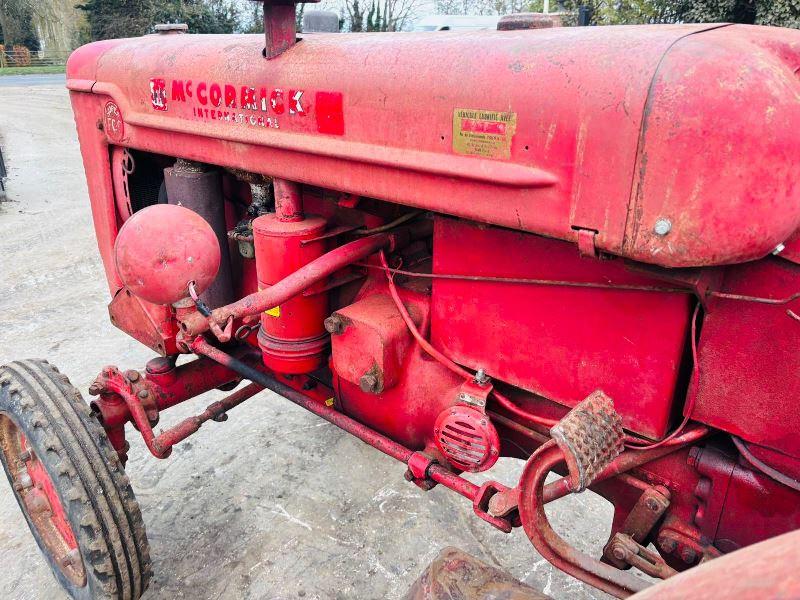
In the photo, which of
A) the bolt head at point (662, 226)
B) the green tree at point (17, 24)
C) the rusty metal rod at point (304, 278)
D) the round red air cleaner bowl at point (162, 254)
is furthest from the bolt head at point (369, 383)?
the green tree at point (17, 24)

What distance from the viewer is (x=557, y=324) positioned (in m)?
1.43

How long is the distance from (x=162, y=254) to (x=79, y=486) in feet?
2.33

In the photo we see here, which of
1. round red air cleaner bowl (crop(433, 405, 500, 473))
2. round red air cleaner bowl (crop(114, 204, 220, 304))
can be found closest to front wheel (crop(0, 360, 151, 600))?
round red air cleaner bowl (crop(114, 204, 220, 304))

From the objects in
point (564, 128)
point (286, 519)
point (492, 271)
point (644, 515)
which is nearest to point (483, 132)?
point (564, 128)

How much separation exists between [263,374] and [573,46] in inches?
55.1

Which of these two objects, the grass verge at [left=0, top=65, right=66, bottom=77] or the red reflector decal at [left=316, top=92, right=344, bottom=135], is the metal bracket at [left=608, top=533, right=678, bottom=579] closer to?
the red reflector decal at [left=316, top=92, right=344, bottom=135]

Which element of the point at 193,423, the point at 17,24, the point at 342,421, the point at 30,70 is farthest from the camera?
the point at 17,24

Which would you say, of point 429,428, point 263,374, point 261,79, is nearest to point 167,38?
point 261,79

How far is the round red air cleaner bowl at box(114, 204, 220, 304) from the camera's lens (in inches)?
61.9

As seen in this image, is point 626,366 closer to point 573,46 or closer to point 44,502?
point 573,46

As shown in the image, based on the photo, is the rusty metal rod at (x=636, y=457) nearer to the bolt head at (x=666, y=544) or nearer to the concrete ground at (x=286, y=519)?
the bolt head at (x=666, y=544)

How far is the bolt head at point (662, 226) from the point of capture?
1.05m

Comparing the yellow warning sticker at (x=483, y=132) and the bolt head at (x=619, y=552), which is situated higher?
the yellow warning sticker at (x=483, y=132)

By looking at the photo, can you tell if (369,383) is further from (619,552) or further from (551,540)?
(619,552)
